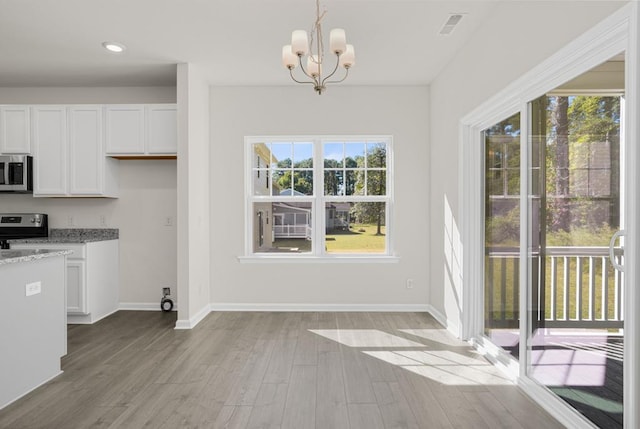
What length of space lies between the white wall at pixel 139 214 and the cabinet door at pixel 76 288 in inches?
26.2

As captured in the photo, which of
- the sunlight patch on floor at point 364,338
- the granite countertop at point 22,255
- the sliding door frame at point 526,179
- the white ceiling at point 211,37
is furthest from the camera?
the sunlight patch on floor at point 364,338

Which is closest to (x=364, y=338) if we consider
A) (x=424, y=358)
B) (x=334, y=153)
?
(x=424, y=358)

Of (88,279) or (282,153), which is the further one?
(282,153)

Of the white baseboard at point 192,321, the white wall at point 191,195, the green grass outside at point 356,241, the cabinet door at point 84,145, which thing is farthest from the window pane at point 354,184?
the cabinet door at point 84,145

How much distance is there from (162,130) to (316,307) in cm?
277

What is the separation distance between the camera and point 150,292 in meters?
5.12

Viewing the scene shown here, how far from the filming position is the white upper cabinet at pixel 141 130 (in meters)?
4.68

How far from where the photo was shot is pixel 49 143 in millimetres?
4715

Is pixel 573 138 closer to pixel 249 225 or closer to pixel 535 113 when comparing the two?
pixel 535 113

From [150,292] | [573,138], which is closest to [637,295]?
[573,138]

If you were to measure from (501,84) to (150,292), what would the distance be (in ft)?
14.6

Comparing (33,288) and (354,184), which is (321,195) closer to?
(354,184)

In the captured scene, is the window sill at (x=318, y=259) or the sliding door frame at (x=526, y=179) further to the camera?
the window sill at (x=318, y=259)

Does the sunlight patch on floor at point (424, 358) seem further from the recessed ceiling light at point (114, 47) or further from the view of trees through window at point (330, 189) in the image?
the recessed ceiling light at point (114, 47)
